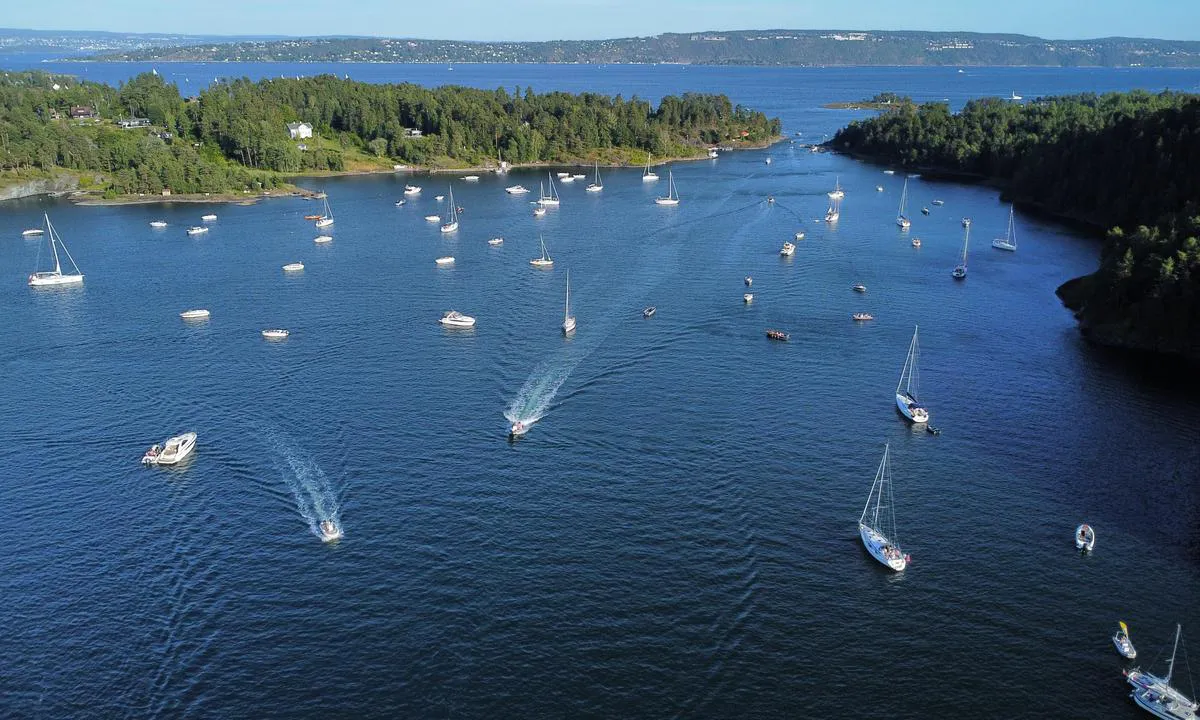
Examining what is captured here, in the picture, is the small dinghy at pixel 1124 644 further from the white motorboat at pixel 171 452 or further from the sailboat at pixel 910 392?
the white motorboat at pixel 171 452

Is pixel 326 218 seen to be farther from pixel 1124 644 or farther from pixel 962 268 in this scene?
pixel 1124 644

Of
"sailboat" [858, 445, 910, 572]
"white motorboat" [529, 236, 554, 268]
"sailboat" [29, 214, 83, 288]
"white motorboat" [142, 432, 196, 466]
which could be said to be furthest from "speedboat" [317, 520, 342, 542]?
"sailboat" [29, 214, 83, 288]

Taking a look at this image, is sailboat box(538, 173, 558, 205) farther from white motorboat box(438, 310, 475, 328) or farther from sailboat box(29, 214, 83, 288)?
sailboat box(29, 214, 83, 288)

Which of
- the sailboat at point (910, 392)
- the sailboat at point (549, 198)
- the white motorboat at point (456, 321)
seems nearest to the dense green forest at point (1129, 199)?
the sailboat at point (910, 392)

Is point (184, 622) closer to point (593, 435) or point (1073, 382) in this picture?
point (593, 435)

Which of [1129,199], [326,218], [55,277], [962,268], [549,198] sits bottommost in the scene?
[55,277]

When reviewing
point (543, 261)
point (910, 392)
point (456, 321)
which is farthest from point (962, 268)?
point (456, 321)

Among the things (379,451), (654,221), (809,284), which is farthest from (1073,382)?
(654,221)

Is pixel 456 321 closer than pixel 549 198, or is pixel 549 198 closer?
pixel 456 321
